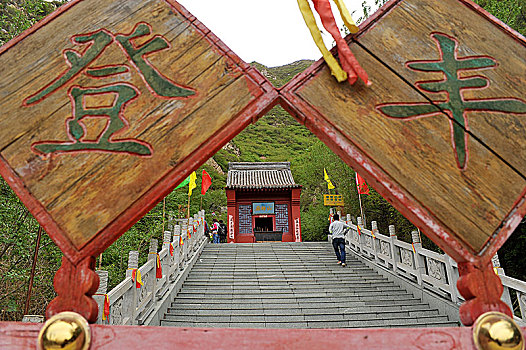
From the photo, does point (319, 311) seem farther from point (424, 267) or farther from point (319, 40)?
point (319, 40)

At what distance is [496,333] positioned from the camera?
0.90 m

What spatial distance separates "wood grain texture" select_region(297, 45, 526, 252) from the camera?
3.38ft

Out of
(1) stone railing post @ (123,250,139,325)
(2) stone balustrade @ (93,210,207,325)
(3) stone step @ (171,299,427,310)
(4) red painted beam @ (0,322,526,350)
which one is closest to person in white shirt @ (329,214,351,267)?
(3) stone step @ (171,299,427,310)

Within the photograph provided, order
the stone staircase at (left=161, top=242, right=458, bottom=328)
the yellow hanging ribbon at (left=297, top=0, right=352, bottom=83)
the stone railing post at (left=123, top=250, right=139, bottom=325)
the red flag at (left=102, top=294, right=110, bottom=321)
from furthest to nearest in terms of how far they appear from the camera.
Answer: the stone staircase at (left=161, top=242, right=458, bottom=328) < the stone railing post at (left=123, top=250, right=139, bottom=325) < the red flag at (left=102, top=294, right=110, bottom=321) < the yellow hanging ribbon at (left=297, top=0, right=352, bottom=83)

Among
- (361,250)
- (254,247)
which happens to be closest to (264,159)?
(254,247)

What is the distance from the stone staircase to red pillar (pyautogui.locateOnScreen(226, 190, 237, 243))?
5.57m

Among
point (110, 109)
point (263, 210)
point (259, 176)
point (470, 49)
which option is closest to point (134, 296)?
point (110, 109)

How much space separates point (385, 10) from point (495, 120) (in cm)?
66

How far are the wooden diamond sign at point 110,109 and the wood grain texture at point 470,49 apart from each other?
57cm

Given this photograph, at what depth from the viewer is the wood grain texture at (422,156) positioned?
40.6 inches

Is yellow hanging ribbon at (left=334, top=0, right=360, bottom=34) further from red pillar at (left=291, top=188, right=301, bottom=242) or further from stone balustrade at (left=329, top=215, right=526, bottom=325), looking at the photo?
red pillar at (left=291, top=188, right=301, bottom=242)

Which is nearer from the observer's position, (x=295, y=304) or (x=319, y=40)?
(x=319, y=40)

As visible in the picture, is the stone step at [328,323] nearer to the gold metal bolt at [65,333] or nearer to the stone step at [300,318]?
the stone step at [300,318]

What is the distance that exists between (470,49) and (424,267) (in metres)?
6.66
